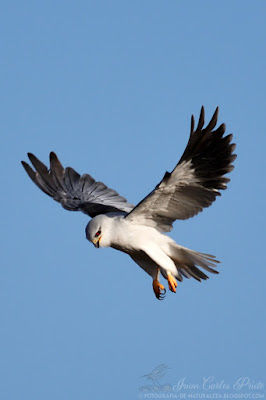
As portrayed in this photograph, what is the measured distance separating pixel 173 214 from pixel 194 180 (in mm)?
813

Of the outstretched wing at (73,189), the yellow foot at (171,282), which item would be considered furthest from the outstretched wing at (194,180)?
the outstretched wing at (73,189)

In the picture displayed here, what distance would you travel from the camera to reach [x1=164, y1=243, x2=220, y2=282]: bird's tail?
1209cm

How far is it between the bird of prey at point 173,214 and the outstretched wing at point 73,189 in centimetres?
72

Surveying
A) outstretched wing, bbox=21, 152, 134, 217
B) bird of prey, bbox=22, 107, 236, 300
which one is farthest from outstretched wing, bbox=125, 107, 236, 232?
outstretched wing, bbox=21, 152, 134, 217

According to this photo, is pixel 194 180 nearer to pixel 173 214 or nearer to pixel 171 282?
pixel 173 214

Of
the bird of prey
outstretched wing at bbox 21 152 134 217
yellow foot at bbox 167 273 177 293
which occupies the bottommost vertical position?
yellow foot at bbox 167 273 177 293

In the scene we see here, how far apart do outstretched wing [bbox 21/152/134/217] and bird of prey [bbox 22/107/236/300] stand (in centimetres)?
72

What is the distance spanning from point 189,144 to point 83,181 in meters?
3.96

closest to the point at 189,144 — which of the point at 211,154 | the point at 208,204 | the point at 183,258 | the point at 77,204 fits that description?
the point at 211,154

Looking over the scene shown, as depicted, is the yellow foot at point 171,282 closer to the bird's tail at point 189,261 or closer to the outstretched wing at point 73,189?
the bird's tail at point 189,261

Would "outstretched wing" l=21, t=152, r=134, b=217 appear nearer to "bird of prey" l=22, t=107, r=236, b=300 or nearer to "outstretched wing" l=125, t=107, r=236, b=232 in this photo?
"bird of prey" l=22, t=107, r=236, b=300

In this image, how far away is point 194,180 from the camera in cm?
1130

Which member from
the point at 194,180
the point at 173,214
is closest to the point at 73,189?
the point at 173,214

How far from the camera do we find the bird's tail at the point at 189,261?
12.1 m
